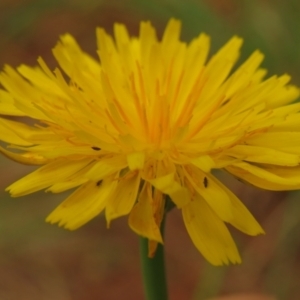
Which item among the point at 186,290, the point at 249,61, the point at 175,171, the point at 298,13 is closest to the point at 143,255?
the point at 175,171

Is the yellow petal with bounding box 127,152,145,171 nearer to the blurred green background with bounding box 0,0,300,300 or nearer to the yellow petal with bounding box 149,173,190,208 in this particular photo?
the yellow petal with bounding box 149,173,190,208

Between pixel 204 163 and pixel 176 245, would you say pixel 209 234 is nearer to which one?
pixel 204 163

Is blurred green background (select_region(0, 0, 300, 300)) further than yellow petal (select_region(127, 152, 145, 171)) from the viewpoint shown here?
Yes

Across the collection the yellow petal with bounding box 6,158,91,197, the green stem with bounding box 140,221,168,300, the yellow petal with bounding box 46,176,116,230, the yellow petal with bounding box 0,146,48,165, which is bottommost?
the green stem with bounding box 140,221,168,300

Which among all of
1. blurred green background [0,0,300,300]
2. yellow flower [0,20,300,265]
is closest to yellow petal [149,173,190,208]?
yellow flower [0,20,300,265]

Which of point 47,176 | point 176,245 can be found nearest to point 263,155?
point 47,176

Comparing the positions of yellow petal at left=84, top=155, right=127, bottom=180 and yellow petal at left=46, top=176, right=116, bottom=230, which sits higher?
yellow petal at left=84, top=155, right=127, bottom=180

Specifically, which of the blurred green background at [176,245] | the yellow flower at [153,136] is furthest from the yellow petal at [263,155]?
the blurred green background at [176,245]
